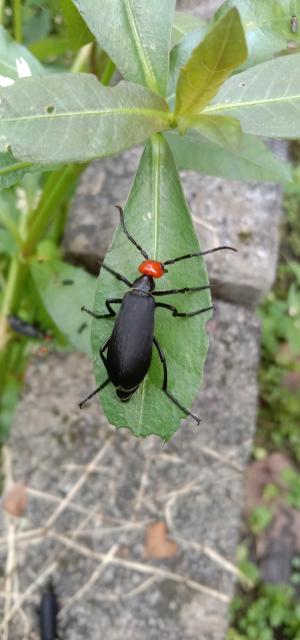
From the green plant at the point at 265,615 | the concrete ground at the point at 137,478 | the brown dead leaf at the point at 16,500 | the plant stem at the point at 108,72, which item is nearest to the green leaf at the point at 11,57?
the plant stem at the point at 108,72

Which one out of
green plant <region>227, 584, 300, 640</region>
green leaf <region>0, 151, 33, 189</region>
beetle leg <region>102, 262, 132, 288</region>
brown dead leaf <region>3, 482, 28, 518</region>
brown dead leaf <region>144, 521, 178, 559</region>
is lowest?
green plant <region>227, 584, 300, 640</region>

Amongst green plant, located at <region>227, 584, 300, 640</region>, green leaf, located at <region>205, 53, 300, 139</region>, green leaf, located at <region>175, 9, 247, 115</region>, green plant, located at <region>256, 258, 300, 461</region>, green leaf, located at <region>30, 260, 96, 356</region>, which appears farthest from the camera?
green plant, located at <region>256, 258, 300, 461</region>

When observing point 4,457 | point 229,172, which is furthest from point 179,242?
point 4,457

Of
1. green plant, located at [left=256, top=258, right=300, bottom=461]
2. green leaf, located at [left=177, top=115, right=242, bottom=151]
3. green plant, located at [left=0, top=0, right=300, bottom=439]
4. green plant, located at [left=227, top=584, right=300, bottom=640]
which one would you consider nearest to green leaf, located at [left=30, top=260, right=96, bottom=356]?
green plant, located at [left=0, top=0, right=300, bottom=439]

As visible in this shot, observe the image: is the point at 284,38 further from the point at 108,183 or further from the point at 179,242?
the point at 108,183

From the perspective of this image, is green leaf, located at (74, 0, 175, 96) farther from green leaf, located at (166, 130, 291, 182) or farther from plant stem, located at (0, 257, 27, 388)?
plant stem, located at (0, 257, 27, 388)

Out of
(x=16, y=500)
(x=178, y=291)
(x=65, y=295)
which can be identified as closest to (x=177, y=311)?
(x=178, y=291)
